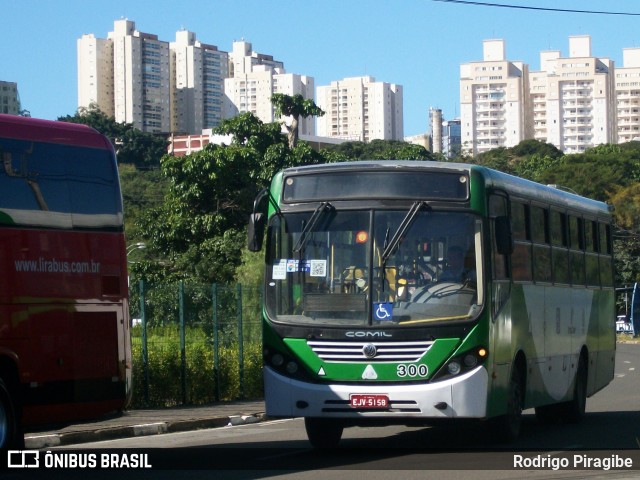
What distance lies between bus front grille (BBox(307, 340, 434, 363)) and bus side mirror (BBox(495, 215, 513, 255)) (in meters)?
1.37

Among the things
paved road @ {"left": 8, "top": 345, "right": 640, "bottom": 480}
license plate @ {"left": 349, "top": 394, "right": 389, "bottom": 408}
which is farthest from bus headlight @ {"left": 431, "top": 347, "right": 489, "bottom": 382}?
paved road @ {"left": 8, "top": 345, "right": 640, "bottom": 480}

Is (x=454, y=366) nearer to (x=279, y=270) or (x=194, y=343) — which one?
(x=279, y=270)

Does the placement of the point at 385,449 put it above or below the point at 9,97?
below

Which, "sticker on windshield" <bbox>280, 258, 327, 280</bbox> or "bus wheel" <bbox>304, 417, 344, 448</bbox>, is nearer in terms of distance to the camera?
"sticker on windshield" <bbox>280, 258, 327, 280</bbox>

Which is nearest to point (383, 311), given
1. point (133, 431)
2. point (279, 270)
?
point (279, 270)

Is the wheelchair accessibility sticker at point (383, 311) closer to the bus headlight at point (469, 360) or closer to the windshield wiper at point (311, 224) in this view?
the bus headlight at point (469, 360)

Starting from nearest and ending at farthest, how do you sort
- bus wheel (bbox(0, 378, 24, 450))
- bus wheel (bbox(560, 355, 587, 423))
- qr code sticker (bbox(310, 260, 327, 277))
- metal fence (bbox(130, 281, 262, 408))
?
bus wheel (bbox(0, 378, 24, 450)) < qr code sticker (bbox(310, 260, 327, 277)) < bus wheel (bbox(560, 355, 587, 423)) < metal fence (bbox(130, 281, 262, 408))

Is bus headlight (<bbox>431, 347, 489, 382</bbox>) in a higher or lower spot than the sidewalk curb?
higher

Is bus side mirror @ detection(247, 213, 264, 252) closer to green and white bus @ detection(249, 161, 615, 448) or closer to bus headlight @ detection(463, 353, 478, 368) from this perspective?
green and white bus @ detection(249, 161, 615, 448)

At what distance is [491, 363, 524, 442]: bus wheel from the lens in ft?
43.9

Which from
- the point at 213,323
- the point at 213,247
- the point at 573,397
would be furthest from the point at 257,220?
the point at 213,247

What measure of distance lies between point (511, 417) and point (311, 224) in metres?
3.16

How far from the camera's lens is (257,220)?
1295cm

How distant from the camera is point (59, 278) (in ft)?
40.1
